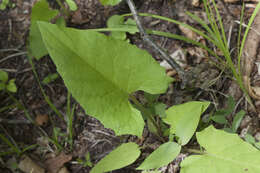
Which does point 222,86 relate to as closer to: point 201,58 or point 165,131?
point 201,58

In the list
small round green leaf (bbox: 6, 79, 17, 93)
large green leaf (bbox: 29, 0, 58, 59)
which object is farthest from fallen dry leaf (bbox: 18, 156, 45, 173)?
large green leaf (bbox: 29, 0, 58, 59)

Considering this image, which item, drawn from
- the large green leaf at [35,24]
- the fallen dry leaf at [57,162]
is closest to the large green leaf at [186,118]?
the fallen dry leaf at [57,162]

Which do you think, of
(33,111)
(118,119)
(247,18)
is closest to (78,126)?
(33,111)

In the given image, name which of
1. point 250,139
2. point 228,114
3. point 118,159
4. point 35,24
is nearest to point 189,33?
point 228,114

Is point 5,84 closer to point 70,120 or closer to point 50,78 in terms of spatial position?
point 50,78

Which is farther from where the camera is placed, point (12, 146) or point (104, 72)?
point (12, 146)

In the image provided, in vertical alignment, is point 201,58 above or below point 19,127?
above

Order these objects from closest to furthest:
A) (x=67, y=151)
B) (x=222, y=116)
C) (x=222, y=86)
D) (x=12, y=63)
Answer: (x=222, y=116)
(x=222, y=86)
(x=67, y=151)
(x=12, y=63)

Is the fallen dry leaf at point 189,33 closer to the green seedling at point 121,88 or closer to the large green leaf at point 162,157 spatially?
the green seedling at point 121,88
